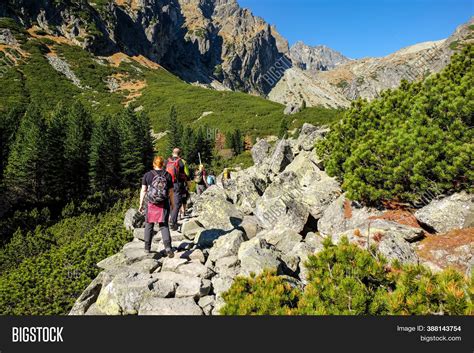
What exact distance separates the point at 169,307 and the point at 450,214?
253 inches

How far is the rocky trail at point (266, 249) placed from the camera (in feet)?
18.9

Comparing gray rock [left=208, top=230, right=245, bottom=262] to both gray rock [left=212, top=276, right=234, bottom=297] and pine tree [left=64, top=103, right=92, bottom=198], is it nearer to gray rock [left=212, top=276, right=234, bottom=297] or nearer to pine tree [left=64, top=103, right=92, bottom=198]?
gray rock [left=212, top=276, right=234, bottom=297]

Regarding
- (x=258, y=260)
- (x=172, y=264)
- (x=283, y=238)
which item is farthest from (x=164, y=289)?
(x=283, y=238)

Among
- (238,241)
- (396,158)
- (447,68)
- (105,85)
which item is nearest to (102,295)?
(238,241)

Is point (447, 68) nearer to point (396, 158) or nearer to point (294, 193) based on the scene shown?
point (396, 158)

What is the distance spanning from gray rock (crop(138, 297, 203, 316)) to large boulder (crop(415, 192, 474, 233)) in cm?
561

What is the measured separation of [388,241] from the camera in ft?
19.3

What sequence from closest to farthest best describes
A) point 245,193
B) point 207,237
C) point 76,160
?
point 207,237, point 245,193, point 76,160

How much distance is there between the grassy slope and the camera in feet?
211

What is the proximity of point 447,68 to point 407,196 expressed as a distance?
14.5 ft

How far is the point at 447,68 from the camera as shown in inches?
361

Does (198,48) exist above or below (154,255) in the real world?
above

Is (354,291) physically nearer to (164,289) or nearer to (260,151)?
(164,289)

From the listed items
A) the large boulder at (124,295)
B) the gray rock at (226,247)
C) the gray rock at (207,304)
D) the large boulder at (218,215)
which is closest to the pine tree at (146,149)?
the large boulder at (218,215)
